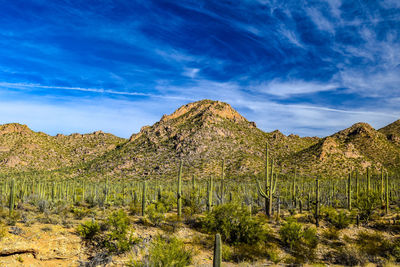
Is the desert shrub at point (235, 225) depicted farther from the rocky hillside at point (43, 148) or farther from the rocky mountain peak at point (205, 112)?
the rocky hillside at point (43, 148)

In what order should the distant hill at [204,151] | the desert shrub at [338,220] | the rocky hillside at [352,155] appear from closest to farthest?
the desert shrub at [338,220] < the rocky hillside at [352,155] < the distant hill at [204,151]

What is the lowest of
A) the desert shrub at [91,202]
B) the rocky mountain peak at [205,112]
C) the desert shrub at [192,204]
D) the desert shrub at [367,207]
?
the desert shrub at [91,202]

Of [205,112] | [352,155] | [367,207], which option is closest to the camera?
[367,207]

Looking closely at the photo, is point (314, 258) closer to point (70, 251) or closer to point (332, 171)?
point (70, 251)

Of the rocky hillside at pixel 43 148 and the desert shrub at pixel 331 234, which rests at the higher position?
the rocky hillside at pixel 43 148

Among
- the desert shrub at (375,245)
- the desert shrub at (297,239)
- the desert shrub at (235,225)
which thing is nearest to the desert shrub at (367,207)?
the desert shrub at (375,245)

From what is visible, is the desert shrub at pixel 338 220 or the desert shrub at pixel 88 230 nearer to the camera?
the desert shrub at pixel 88 230

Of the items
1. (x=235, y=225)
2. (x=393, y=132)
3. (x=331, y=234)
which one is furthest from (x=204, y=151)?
(x=393, y=132)

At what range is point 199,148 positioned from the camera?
243 feet

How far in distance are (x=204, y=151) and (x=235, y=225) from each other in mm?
59122

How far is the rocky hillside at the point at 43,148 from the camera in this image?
74.8 meters

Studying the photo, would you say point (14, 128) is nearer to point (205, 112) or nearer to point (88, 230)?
point (205, 112)

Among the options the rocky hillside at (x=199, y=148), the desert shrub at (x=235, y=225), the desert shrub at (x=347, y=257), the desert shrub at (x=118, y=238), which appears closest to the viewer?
the desert shrub at (x=118, y=238)

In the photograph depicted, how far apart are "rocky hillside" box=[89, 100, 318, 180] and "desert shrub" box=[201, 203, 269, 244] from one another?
46091 millimetres
